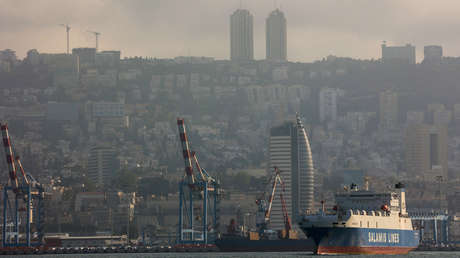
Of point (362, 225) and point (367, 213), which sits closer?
point (362, 225)

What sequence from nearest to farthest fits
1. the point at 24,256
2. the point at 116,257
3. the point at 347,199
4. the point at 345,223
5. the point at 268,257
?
the point at 345,223 → the point at 347,199 → the point at 268,257 → the point at 116,257 → the point at 24,256

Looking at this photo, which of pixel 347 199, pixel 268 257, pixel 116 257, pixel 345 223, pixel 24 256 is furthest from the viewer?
pixel 24 256

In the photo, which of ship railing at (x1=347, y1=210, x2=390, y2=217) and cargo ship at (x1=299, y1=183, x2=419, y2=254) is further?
ship railing at (x1=347, y1=210, x2=390, y2=217)

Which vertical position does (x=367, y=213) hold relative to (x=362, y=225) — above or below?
above

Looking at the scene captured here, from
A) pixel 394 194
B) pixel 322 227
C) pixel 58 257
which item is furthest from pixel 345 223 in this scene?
→ pixel 58 257

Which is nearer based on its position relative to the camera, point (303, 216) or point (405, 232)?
point (303, 216)

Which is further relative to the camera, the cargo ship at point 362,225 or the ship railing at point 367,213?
the ship railing at point 367,213

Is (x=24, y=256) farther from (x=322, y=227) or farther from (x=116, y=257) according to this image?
(x=322, y=227)
